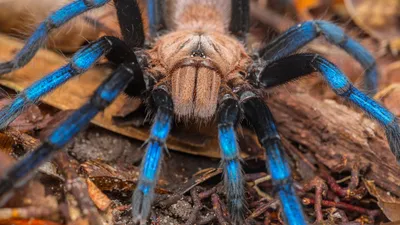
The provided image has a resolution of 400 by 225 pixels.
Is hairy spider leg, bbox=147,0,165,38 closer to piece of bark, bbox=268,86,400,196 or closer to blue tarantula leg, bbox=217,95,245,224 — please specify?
piece of bark, bbox=268,86,400,196

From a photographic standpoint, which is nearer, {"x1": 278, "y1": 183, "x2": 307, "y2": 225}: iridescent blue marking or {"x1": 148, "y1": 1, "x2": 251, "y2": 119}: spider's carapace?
{"x1": 278, "y1": 183, "x2": 307, "y2": 225}: iridescent blue marking

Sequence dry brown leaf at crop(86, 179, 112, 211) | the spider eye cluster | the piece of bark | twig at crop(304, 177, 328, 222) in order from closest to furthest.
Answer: dry brown leaf at crop(86, 179, 112, 211), twig at crop(304, 177, 328, 222), the spider eye cluster, the piece of bark

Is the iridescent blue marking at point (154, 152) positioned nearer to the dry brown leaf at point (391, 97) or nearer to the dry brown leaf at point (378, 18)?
the dry brown leaf at point (391, 97)

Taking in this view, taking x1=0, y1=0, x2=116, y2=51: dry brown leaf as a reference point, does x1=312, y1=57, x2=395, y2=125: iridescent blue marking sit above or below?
below

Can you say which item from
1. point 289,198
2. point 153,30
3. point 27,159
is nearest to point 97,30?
point 153,30

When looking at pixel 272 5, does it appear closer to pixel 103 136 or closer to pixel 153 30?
pixel 153 30

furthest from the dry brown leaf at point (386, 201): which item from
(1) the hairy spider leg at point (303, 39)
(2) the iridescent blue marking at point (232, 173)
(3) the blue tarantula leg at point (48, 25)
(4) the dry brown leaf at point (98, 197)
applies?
(3) the blue tarantula leg at point (48, 25)

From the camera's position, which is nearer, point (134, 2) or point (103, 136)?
point (134, 2)

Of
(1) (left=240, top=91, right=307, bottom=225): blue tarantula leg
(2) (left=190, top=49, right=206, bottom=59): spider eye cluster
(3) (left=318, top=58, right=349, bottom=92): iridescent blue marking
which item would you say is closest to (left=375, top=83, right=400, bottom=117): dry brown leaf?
(3) (left=318, top=58, right=349, bottom=92): iridescent blue marking
